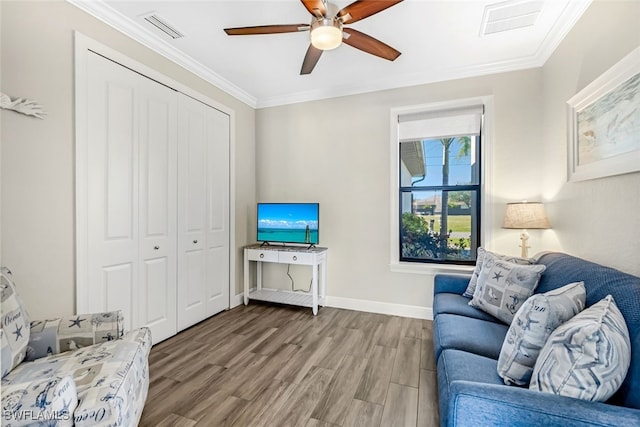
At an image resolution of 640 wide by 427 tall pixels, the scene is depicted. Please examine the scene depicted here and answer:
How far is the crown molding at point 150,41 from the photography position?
81.2 inches

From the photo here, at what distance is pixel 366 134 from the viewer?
11.2ft

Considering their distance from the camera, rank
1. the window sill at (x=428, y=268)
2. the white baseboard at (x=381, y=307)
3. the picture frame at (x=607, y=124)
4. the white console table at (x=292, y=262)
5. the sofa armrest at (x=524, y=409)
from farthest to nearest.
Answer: the white console table at (x=292, y=262)
the white baseboard at (x=381, y=307)
the window sill at (x=428, y=268)
the picture frame at (x=607, y=124)
the sofa armrest at (x=524, y=409)

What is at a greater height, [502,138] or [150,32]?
[150,32]

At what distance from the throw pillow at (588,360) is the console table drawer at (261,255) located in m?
2.74

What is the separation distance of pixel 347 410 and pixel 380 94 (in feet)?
10.3

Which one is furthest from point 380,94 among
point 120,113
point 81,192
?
point 81,192

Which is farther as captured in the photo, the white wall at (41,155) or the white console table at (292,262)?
the white console table at (292,262)

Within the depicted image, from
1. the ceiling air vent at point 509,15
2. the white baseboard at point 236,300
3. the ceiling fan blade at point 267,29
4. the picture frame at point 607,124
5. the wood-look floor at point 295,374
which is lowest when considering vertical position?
the wood-look floor at point 295,374

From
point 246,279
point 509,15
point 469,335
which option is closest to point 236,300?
point 246,279

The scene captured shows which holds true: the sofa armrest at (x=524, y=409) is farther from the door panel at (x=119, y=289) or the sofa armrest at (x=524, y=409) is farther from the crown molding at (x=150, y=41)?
the crown molding at (x=150, y=41)

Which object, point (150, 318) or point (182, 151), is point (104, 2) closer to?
point (182, 151)

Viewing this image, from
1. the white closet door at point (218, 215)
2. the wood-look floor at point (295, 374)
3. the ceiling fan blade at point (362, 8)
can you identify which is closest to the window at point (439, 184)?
the wood-look floor at point (295, 374)

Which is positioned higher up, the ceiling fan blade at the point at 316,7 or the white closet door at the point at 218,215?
the ceiling fan blade at the point at 316,7

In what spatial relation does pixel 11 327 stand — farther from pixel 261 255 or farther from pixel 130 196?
pixel 261 255
